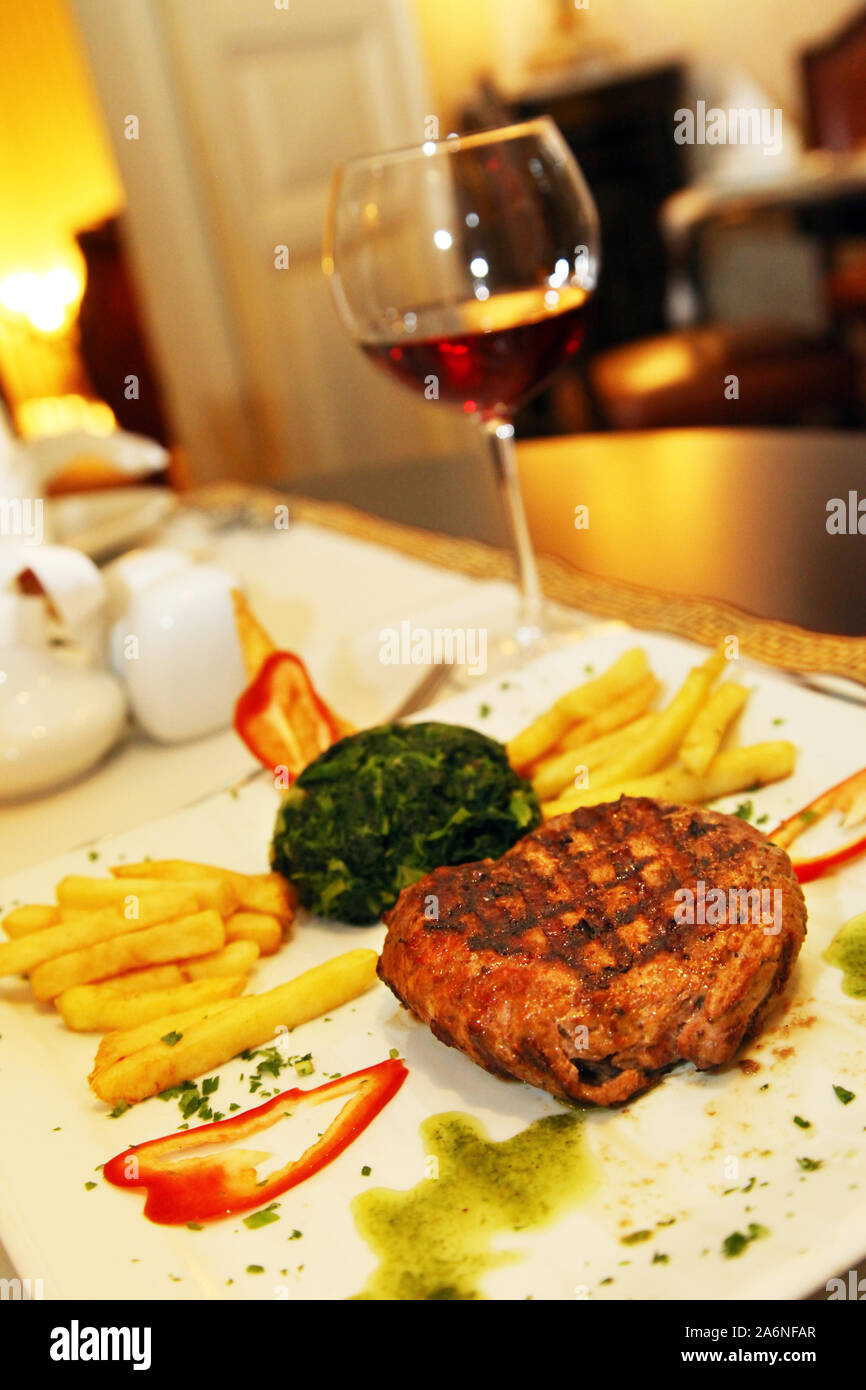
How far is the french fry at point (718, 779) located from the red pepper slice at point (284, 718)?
404mm

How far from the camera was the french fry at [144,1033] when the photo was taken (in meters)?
1.21

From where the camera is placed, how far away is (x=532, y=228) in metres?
1.88

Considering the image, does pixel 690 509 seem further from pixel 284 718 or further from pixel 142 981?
pixel 142 981

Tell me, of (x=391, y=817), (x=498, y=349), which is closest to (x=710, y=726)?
(x=391, y=817)

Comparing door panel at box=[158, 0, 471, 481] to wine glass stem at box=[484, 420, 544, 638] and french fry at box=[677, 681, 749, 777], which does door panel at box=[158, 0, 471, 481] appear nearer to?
wine glass stem at box=[484, 420, 544, 638]

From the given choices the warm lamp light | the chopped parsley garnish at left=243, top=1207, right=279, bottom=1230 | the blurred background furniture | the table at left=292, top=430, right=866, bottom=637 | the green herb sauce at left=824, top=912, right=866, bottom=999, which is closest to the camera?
the chopped parsley garnish at left=243, top=1207, right=279, bottom=1230

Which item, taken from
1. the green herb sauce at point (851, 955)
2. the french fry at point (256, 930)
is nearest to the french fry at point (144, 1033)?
the french fry at point (256, 930)

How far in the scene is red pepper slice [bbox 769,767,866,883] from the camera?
1.30 metres

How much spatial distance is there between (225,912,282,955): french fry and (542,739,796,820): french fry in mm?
358

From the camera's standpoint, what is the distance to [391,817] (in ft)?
4.67

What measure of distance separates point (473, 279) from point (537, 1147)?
52.8 inches

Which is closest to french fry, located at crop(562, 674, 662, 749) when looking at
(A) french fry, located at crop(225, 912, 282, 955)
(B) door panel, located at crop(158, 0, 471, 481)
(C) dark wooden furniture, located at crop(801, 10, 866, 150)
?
(A) french fry, located at crop(225, 912, 282, 955)

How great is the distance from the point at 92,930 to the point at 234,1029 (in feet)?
0.76

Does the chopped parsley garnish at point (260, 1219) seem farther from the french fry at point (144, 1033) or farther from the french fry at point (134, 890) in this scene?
the french fry at point (134, 890)
